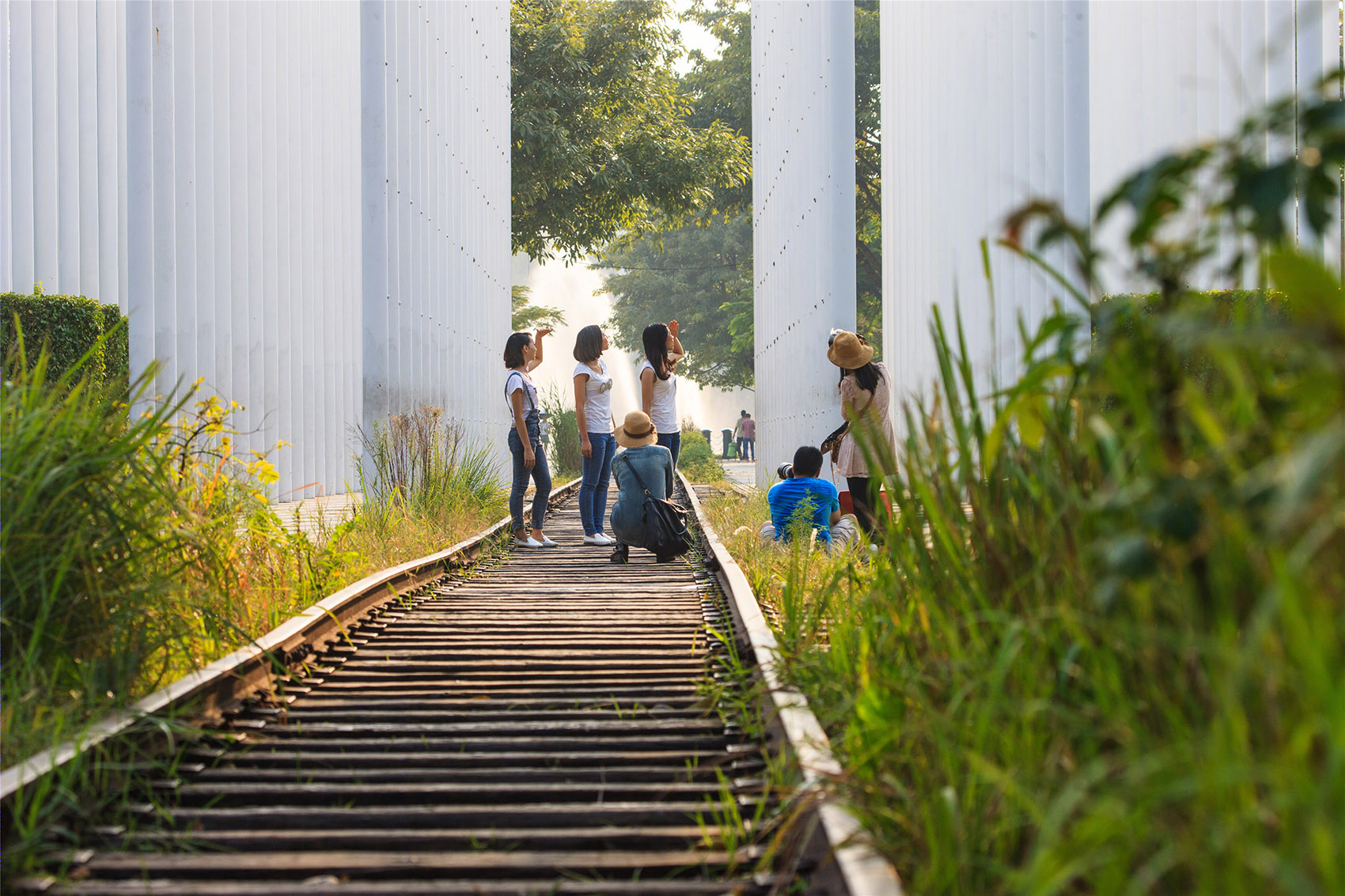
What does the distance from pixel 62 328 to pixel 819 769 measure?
23.2ft

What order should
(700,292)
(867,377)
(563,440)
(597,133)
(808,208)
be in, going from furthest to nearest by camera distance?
(700,292) → (597,133) → (563,440) → (808,208) → (867,377)

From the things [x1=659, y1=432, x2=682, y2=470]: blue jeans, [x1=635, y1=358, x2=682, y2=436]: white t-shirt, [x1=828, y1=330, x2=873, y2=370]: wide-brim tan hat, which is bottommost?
[x1=659, y1=432, x2=682, y2=470]: blue jeans

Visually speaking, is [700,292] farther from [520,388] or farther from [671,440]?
[520,388]

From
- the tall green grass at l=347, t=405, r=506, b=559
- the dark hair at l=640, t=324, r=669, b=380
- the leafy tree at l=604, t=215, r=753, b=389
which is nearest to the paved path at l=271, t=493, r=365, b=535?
the tall green grass at l=347, t=405, r=506, b=559


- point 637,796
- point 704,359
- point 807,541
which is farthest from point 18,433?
point 704,359

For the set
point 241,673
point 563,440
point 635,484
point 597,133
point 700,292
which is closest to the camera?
point 241,673

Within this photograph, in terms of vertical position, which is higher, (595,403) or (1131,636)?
(595,403)

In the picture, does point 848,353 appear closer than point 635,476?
Yes

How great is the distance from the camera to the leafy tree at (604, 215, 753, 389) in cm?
3944

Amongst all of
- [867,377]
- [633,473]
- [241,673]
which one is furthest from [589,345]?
[241,673]

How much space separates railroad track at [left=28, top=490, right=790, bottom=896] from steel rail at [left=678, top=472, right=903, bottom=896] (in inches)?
4.9

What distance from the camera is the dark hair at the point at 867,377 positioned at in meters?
6.62

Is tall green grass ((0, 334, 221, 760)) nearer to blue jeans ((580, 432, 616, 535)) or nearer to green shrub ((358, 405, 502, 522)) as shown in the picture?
green shrub ((358, 405, 502, 522))

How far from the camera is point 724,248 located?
4072 centimetres
